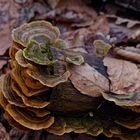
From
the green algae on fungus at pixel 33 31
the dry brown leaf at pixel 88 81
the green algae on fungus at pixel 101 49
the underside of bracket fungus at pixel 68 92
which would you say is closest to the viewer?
the underside of bracket fungus at pixel 68 92

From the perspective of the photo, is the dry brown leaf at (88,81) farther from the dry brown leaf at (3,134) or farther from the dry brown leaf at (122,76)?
the dry brown leaf at (3,134)

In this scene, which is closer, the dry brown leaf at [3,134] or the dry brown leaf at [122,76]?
the dry brown leaf at [122,76]

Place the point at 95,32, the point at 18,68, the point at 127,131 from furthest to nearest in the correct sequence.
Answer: the point at 95,32
the point at 127,131
the point at 18,68

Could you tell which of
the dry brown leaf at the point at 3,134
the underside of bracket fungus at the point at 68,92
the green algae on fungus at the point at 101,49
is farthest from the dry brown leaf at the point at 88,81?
the dry brown leaf at the point at 3,134

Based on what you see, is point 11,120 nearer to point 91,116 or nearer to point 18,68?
point 18,68

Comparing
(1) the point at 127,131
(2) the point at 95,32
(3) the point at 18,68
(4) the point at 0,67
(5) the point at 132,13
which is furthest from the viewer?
(5) the point at 132,13

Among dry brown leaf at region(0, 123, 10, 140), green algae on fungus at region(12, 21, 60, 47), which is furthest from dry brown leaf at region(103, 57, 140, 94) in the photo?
dry brown leaf at region(0, 123, 10, 140)

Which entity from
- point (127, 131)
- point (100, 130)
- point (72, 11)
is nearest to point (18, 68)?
point (100, 130)

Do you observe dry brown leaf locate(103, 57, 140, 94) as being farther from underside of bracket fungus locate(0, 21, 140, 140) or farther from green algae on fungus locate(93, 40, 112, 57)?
green algae on fungus locate(93, 40, 112, 57)

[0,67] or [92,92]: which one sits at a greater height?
[92,92]
